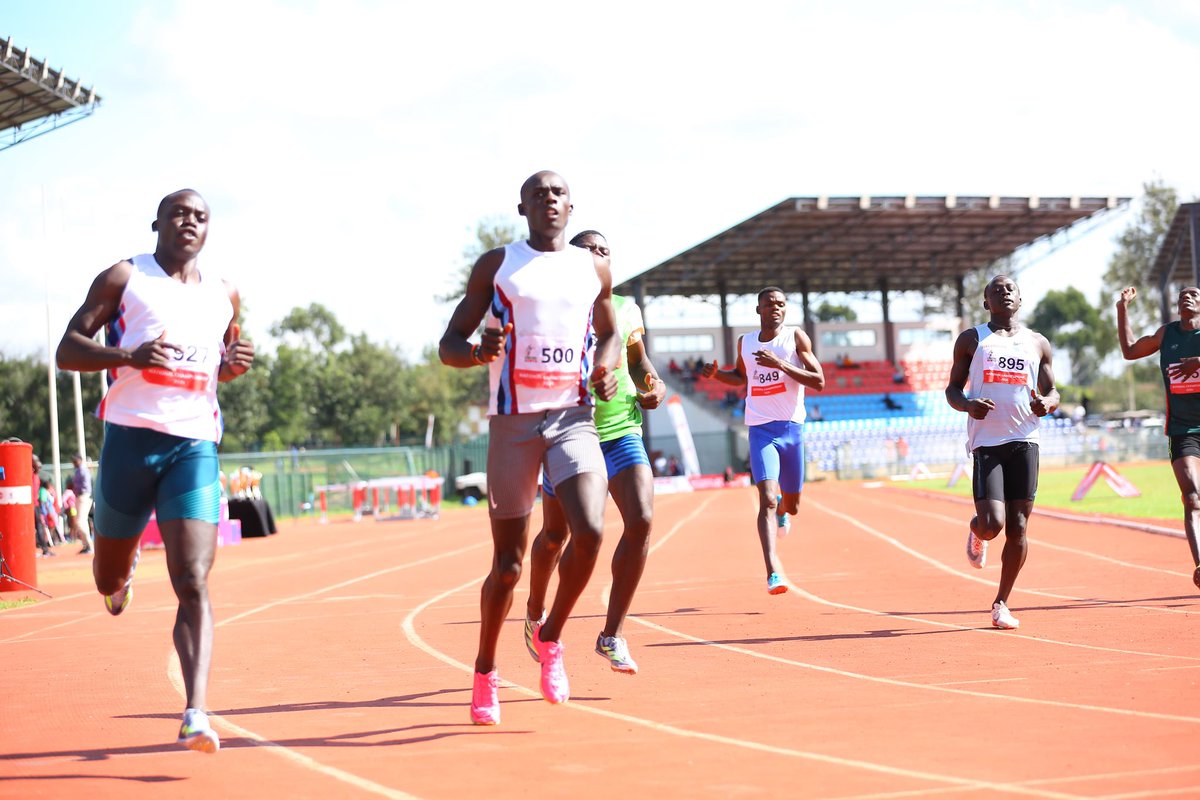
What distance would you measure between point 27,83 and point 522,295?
102 ft

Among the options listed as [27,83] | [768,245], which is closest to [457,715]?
[27,83]

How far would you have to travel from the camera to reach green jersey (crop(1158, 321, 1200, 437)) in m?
9.38

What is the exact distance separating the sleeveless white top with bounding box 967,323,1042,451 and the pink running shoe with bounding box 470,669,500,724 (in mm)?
4085

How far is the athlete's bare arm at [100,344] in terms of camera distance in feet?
16.3

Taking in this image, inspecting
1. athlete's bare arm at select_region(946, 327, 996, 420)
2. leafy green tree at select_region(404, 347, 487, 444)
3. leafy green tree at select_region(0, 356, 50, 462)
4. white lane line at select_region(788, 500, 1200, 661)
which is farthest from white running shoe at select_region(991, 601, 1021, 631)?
leafy green tree at select_region(404, 347, 487, 444)

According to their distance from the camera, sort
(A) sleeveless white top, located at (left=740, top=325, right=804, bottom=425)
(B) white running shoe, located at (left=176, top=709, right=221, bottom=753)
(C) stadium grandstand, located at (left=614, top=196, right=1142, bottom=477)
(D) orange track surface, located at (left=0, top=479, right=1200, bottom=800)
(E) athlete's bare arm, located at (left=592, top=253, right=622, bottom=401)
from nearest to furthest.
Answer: (D) orange track surface, located at (left=0, top=479, right=1200, bottom=800)
(B) white running shoe, located at (left=176, top=709, right=221, bottom=753)
(E) athlete's bare arm, located at (left=592, top=253, right=622, bottom=401)
(A) sleeveless white top, located at (left=740, top=325, right=804, bottom=425)
(C) stadium grandstand, located at (left=614, top=196, right=1142, bottom=477)

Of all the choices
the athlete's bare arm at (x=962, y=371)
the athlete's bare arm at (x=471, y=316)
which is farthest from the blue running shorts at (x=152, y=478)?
the athlete's bare arm at (x=962, y=371)

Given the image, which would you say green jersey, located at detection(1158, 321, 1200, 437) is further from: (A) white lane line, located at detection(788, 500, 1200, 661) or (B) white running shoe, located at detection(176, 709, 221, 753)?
(B) white running shoe, located at detection(176, 709, 221, 753)

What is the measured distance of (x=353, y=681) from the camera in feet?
23.3

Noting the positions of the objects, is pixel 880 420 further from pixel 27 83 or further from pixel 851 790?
pixel 851 790

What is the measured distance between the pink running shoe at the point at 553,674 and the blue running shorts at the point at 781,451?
4.46m

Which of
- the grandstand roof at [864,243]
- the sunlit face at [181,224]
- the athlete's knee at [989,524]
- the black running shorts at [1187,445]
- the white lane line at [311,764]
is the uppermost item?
the grandstand roof at [864,243]

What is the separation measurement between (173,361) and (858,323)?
65.5 m

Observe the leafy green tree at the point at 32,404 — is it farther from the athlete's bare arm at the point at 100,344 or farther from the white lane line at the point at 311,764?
the athlete's bare arm at the point at 100,344
